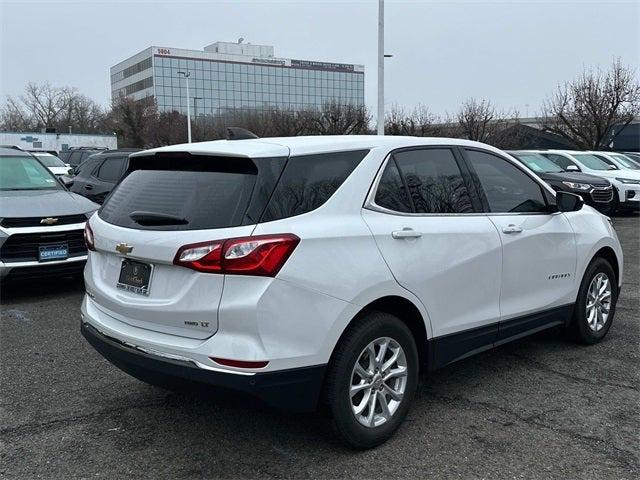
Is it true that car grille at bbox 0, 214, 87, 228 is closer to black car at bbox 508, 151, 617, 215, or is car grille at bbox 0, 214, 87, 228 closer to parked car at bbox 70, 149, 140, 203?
parked car at bbox 70, 149, 140, 203

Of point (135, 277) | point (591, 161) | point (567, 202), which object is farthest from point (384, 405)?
point (591, 161)

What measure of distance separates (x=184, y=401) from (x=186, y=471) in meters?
0.92

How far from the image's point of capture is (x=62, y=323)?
19.1 feet

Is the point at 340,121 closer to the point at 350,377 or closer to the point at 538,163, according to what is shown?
the point at 538,163

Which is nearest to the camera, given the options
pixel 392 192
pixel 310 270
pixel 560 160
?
pixel 310 270

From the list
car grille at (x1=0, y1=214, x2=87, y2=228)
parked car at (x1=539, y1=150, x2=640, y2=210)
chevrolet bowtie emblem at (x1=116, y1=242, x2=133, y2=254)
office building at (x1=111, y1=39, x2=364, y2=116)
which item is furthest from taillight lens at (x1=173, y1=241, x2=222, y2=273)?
office building at (x1=111, y1=39, x2=364, y2=116)

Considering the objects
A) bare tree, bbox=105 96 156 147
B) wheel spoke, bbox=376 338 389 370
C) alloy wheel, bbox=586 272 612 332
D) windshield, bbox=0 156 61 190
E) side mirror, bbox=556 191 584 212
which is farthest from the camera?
bare tree, bbox=105 96 156 147

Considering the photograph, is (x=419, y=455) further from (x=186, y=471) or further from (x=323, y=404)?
(x=186, y=471)

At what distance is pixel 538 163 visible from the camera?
53.5 feet

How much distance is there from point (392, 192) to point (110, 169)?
9.05 meters

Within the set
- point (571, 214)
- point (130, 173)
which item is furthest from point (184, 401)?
point (571, 214)

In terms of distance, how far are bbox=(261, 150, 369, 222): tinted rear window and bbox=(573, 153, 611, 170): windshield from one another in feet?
50.1

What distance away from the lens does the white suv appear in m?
2.88

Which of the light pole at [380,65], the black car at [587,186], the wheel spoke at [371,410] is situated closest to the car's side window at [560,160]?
the black car at [587,186]
